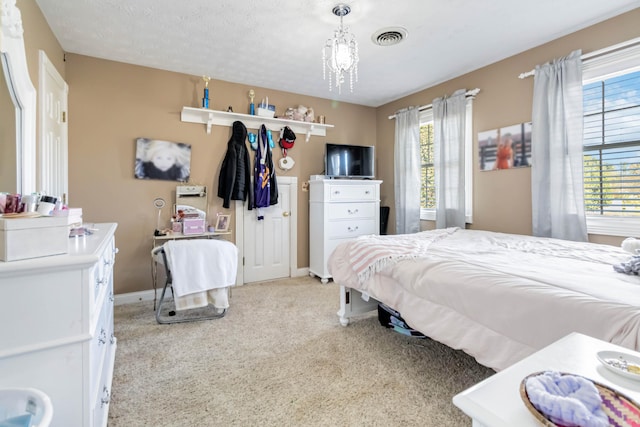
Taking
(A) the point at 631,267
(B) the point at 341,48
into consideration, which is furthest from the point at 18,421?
(B) the point at 341,48

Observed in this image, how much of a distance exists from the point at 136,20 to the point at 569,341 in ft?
10.5

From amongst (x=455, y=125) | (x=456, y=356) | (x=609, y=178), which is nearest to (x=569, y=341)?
(x=456, y=356)

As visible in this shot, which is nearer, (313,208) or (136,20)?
(136,20)

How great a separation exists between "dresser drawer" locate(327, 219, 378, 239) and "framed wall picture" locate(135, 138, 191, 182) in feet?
5.98

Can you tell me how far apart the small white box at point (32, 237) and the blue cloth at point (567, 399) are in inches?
50.6

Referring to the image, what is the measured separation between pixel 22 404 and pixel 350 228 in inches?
133

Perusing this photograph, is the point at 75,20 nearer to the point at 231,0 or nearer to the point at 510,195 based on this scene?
the point at 231,0

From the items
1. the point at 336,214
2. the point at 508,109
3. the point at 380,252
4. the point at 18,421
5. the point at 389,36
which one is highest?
the point at 389,36

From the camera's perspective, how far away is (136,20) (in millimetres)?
2381

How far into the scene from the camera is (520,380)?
586 mm

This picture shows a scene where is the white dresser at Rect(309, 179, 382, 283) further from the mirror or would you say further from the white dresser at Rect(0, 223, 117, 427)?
the white dresser at Rect(0, 223, 117, 427)

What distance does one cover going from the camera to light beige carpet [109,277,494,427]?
152 centimetres

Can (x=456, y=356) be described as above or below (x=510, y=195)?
below

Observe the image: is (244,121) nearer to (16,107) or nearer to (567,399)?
(16,107)
